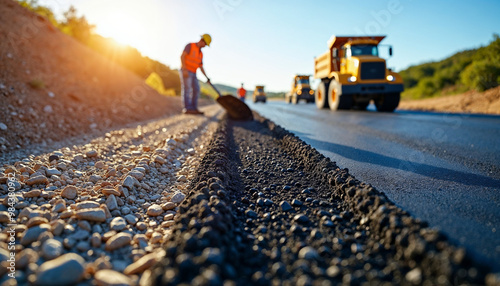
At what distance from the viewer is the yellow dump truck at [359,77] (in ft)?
33.3

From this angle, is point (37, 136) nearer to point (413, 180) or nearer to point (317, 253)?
point (317, 253)

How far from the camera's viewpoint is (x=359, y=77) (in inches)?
402

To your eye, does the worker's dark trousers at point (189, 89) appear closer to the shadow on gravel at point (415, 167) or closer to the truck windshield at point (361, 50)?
the shadow on gravel at point (415, 167)

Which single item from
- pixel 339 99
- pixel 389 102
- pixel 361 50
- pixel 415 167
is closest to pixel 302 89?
pixel 361 50

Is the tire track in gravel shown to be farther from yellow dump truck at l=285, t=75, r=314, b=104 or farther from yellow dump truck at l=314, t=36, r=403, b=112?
yellow dump truck at l=285, t=75, r=314, b=104

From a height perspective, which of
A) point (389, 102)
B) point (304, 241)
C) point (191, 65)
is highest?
point (191, 65)

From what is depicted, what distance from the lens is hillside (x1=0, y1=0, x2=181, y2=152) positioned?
13.8 feet

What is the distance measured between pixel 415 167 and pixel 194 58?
22.3ft

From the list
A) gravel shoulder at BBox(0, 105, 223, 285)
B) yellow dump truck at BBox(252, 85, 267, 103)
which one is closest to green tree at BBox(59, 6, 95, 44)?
gravel shoulder at BBox(0, 105, 223, 285)

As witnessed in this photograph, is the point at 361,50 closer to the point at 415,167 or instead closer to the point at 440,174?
the point at 415,167

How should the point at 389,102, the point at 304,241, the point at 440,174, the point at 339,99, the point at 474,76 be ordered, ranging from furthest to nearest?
the point at 474,76
the point at 339,99
the point at 389,102
the point at 440,174
the point at 304,241

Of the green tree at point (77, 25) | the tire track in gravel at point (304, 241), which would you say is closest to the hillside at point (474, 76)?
the tire track in gravel at point (304, 241)

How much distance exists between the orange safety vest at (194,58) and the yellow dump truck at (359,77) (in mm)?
5353

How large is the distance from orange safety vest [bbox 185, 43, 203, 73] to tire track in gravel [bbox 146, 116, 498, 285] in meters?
6.45
